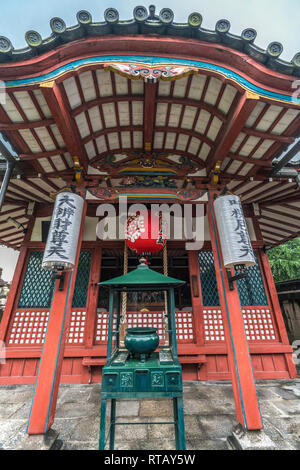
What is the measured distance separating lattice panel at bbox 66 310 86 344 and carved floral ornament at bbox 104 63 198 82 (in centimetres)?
591

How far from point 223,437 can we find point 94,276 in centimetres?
468

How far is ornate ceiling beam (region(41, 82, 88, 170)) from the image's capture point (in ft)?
11.2

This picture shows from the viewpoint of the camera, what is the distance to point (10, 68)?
3455 mm

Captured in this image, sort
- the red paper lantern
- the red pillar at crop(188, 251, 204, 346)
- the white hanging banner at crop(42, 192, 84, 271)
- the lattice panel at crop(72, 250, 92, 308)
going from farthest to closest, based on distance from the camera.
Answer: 1. the lattice panel at crop(72, 250, 92, 308)
2. the red pillar at crop(188, 251, 204, 346)
3. the red paper lantern
4. the white hanging banner at crop(42, 192, 84, 271)

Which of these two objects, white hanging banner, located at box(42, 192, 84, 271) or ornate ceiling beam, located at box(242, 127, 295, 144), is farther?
ornate ceiling beam, located at box(242, 127, 295, 144)

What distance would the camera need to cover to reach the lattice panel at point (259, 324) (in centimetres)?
621

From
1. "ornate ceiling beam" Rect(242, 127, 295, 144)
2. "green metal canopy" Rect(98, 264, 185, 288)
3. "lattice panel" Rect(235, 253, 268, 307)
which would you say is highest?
"ornate ceiling beam" Rect(242, 127, 295, 144)

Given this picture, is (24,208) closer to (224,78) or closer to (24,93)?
(24,93)

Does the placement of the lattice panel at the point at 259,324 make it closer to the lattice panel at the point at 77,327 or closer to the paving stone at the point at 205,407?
the paving stone at the point at 205,407

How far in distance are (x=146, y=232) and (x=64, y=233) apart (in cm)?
162

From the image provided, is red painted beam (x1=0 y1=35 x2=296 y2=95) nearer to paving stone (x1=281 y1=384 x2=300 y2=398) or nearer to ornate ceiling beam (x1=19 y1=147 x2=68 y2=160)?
ornate ceiling beam (x1=19 y1=147 x2=68 y2=160)

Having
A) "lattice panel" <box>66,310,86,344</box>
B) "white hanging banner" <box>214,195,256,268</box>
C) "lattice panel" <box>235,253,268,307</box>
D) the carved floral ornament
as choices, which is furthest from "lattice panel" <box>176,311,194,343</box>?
the carved floral ornament

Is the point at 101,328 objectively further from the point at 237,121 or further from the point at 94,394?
the point at 237,121

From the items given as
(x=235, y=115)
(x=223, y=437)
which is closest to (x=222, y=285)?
(x=223, y=437)
